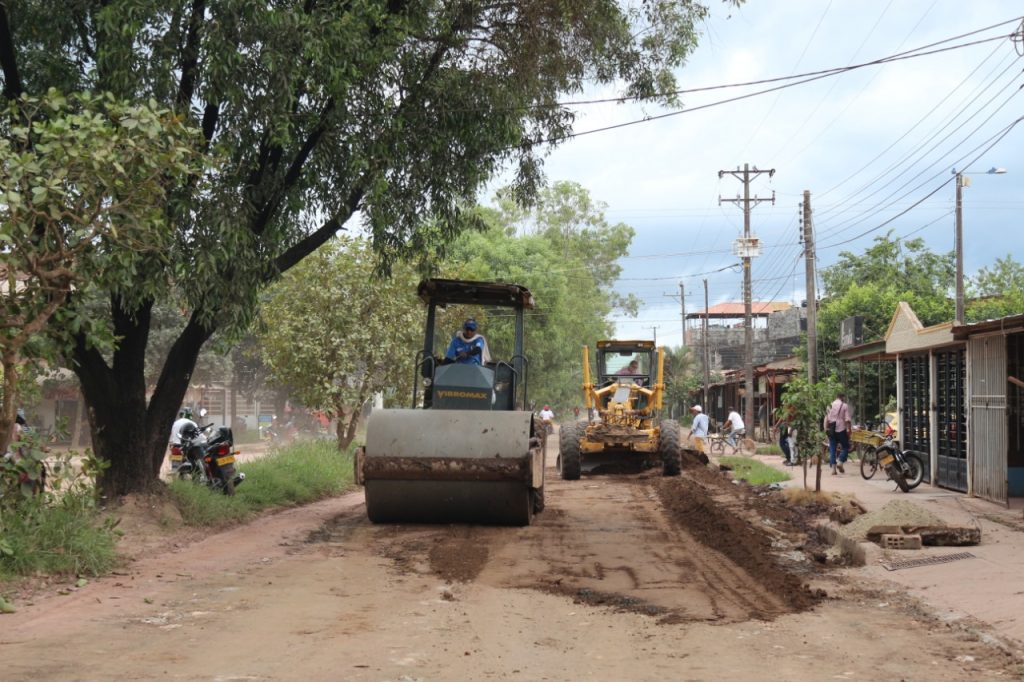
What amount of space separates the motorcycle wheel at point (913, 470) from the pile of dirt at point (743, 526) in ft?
8.12

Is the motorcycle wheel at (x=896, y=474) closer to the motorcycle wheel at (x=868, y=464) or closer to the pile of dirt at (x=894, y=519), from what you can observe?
the motorcycle wheel at (x=868, y=464)

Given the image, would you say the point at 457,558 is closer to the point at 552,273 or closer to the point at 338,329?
the point at 338,329

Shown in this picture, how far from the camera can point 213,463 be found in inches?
596

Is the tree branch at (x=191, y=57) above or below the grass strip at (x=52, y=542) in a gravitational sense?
above

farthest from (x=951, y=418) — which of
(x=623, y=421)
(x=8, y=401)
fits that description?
(x=8, y=401)

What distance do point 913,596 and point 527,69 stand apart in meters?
8.76

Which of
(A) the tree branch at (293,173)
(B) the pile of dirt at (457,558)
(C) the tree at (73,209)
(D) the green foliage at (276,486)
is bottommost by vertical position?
(B) the pile of dirt at (457,558)

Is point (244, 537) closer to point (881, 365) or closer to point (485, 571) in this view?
point (485, 571)

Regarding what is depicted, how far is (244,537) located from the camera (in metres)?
12.6

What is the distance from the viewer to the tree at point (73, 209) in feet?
28.3

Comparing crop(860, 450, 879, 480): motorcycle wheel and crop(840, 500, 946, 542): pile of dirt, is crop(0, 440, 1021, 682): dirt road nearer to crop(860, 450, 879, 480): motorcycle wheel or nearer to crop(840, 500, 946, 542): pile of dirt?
crop(840, 500, 946, 542): pile of dirt

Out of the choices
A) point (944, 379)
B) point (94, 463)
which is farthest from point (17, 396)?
point (944, 379)

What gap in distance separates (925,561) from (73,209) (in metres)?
8.46

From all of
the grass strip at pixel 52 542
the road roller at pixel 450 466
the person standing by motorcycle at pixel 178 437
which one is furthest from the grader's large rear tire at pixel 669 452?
the grass strip at pixel 52 542
